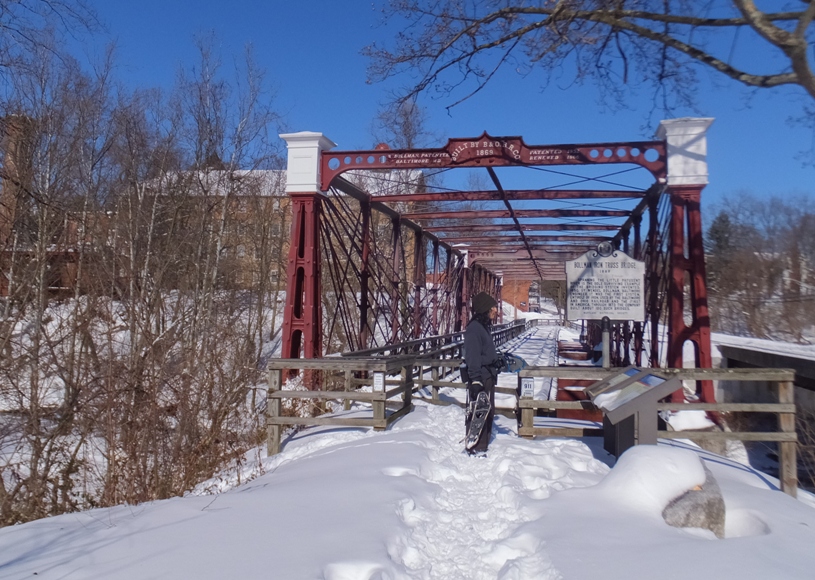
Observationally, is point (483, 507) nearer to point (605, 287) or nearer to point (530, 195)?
point (605, 287)

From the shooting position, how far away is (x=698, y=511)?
475 cm

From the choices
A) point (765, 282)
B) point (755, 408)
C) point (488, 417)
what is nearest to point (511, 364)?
point (488, 417)

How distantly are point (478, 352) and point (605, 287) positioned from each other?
2.70m

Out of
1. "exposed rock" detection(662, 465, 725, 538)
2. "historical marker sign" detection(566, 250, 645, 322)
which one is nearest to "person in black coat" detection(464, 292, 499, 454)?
"historical marker sign" detection(566, 250, 645, 322)

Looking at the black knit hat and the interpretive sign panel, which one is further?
the black knit hat

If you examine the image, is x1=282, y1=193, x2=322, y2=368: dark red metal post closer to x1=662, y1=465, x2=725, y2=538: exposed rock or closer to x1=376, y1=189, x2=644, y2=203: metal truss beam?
x1=376, y1=189, x2=644, y2=203: metal truss beam

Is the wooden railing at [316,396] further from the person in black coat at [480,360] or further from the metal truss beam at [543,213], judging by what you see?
the metal truss beam at [543,213]

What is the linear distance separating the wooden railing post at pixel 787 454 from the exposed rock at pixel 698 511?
7.42 ft

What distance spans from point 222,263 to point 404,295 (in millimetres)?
10643

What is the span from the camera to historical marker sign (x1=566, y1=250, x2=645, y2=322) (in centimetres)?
898

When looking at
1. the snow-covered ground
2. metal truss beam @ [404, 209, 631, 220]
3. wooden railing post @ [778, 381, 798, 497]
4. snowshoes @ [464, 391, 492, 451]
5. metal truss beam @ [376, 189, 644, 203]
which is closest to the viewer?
the snow-covered ground

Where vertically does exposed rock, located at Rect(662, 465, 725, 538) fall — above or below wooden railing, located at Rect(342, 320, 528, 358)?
below

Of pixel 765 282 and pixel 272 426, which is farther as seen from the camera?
pixel 765 282

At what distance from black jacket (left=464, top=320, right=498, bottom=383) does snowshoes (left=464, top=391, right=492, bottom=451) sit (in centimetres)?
23
